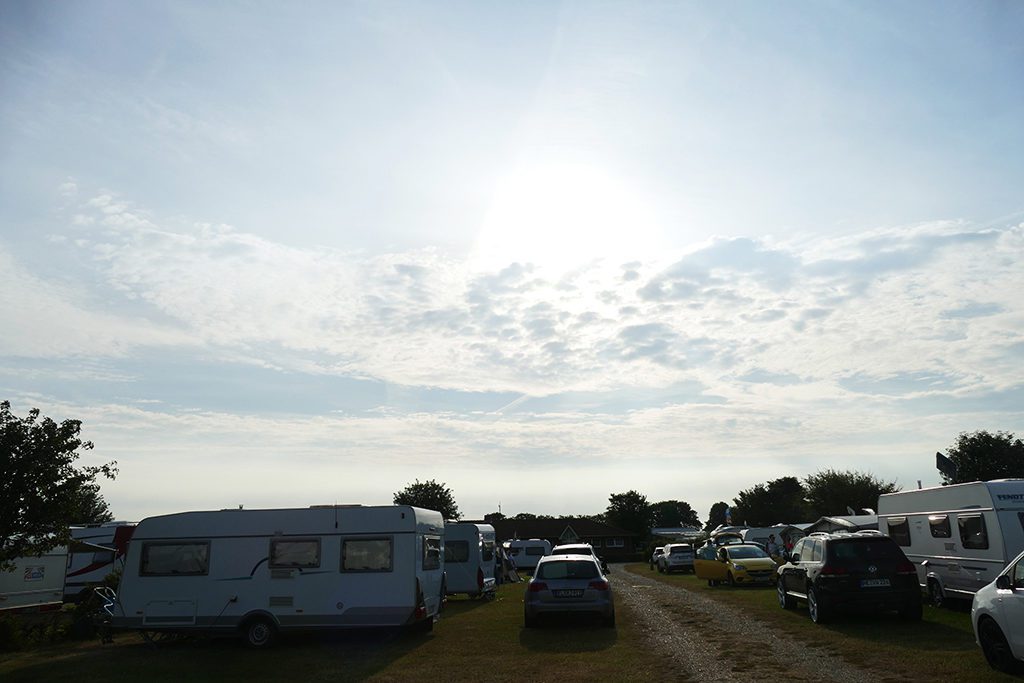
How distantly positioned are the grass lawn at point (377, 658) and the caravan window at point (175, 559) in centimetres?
151

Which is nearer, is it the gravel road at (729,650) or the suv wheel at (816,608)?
the gravel road at (729,650)

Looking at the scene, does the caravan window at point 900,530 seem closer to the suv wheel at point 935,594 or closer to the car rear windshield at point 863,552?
the suv wheel at point 935,594

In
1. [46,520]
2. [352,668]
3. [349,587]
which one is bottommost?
[352,668]

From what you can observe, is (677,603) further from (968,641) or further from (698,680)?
(698,680)

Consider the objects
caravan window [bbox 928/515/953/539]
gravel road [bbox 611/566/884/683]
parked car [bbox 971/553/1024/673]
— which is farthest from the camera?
caravan window [bbox 928/515/953/539]

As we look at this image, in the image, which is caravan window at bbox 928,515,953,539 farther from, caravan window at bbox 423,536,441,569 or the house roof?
the house roof

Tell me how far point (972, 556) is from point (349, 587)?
40.5 ft

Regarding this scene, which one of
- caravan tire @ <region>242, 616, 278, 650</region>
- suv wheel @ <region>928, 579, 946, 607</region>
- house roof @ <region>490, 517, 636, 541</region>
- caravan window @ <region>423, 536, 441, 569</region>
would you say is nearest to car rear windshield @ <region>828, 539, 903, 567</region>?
suv wheel @ <region>928, 579, 946, 607</region>

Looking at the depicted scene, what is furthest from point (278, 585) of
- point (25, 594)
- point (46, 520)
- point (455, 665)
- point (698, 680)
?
point (25, 594)

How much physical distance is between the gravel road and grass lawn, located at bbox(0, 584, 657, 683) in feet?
1.83

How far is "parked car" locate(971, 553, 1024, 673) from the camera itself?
8.79 meters

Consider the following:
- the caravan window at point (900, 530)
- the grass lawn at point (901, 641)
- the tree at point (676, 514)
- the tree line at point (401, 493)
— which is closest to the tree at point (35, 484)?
the tree line at point (401, 493)

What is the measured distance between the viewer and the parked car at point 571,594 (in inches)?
640

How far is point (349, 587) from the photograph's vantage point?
15367 mm
